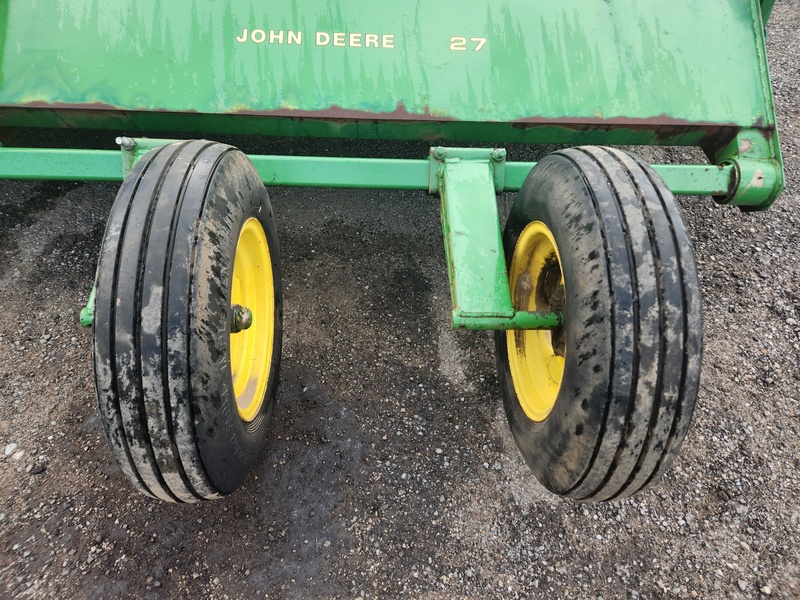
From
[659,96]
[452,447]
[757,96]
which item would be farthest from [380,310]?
[757,96]

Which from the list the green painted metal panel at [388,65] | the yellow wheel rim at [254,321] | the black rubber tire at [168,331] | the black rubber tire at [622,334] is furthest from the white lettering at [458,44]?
the black rubber tire at [168,331]

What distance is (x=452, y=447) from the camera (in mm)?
2406

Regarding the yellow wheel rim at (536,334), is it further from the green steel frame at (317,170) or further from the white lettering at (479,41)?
the white lettering at (479,41)

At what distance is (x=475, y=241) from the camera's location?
6.73 ft

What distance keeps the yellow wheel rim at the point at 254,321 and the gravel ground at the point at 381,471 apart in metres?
0.34

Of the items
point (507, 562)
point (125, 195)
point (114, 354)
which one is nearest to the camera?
point (114, 354)

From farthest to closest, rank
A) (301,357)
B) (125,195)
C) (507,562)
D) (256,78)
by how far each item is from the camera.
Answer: (301,357) → (256,78) → (507,562) → (125,195)

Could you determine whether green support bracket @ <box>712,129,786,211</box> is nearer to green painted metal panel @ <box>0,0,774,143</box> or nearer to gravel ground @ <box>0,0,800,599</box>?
green painted metal panel @ <box>0,0,774,143</box>

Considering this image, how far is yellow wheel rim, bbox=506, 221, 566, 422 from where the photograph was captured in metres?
2.02

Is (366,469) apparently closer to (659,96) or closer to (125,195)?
(125,195)

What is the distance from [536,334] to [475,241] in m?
0.52

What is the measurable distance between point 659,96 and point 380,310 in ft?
5.90

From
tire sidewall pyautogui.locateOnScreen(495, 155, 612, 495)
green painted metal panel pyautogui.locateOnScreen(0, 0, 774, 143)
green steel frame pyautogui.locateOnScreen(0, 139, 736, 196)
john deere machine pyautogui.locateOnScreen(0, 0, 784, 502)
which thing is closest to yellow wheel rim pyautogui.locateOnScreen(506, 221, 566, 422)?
john deere machine pyautogui.locateOnScreen(0, 0, 784, 502)

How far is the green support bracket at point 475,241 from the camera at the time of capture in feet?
6.14
